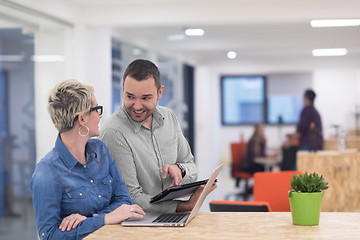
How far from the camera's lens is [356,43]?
10.4m

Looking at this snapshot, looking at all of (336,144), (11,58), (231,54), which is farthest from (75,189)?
(231,54)

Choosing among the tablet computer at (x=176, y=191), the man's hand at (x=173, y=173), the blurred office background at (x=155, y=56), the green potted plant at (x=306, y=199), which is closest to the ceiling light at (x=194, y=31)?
the blurred office background at (x=155, y=56)

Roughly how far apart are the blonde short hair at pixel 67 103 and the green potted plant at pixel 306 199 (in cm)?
102

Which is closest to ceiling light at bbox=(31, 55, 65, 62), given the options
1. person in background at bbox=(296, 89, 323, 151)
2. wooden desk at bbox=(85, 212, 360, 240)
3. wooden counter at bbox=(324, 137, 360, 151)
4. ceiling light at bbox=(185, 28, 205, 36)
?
ceiling light at bbox=(185, 28, 205, 36)

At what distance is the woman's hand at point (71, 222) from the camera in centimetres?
260

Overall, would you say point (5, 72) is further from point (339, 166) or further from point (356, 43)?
point (356, 43)

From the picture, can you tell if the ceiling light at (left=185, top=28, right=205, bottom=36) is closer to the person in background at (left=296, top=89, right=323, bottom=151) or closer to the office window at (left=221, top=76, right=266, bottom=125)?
the person in background at (left=296, top=89, right=323, bottom=151)

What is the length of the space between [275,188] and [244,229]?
98.5 inches

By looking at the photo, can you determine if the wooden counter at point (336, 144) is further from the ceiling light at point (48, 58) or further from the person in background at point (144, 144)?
the person in background at point (144, 144)

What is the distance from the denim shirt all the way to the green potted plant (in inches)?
30.8

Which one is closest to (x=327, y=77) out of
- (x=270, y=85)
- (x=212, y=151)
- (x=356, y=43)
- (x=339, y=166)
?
(x=270, y=85)

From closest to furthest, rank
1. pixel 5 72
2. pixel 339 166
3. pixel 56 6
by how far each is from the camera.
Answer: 1. pixel 5 72
2. pixel 56 6
3. pixel 339 166

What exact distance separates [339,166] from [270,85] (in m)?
10.4

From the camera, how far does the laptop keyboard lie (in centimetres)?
271
